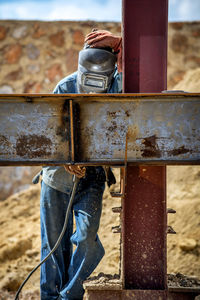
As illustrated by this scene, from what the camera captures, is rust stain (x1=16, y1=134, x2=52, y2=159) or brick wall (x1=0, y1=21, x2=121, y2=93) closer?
rust stain (x1=16, y1=134, x2=52, y2=159)

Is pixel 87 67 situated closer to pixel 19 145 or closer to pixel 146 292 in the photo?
pixel 19 145

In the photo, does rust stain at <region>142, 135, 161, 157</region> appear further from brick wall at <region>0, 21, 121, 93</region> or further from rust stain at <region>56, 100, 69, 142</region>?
brick wall at <region>0, 21, 121, 93</region>

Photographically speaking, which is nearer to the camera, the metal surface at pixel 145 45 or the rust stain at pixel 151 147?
the rust stain at pixel 151 147

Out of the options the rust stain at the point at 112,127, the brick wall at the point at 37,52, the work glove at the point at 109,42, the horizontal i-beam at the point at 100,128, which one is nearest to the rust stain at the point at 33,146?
the horizontal i-beam at the point at 100,128

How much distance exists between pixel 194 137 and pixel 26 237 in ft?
11.6

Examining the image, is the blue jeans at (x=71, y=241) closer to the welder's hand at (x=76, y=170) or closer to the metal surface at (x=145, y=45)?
the welder's hand at (x=76, y=170)

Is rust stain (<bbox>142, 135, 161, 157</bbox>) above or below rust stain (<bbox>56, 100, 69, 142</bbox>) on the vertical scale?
below

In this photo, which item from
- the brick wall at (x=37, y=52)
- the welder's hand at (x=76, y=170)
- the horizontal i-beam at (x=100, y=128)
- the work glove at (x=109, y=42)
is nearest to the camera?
the horizontal i-beam at (x=100, y=128)

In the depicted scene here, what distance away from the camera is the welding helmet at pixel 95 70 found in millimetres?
2893

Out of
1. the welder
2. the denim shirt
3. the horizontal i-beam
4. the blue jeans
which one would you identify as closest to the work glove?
the welder

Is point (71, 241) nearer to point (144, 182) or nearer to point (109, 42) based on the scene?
point (144, 182)

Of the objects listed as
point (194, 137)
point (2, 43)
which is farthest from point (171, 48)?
point (194, 137)

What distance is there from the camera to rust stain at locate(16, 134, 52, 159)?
2373 millimetres

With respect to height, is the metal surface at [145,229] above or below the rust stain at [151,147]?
below
